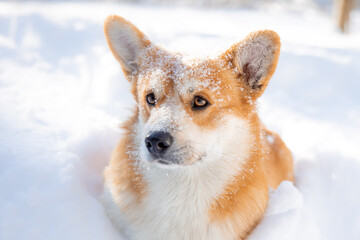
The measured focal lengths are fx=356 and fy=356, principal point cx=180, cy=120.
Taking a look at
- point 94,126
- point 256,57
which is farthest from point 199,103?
point 94,126

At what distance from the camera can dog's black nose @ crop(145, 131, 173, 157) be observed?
1.95 m

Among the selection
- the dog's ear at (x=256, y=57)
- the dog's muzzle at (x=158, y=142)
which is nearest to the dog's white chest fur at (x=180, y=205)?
the dog's muzzle at (x=158, y=142)

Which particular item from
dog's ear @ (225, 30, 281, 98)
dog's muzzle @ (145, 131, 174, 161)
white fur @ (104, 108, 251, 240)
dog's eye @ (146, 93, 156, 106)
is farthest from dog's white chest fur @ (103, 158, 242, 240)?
dog's ear @ (225, 30, 281, 98)

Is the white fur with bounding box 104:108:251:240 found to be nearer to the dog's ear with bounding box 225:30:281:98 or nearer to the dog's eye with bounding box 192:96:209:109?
the dog's eye with bounding box 192:96:209:109

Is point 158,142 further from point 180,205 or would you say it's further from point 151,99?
point 180,205

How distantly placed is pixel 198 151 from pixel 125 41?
1.02 metres

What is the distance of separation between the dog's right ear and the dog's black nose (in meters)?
0.78

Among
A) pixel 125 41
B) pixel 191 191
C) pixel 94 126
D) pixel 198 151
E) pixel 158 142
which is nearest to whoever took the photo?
pixel 158 142

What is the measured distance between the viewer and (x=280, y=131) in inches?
149

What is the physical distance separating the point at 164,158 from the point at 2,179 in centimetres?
102

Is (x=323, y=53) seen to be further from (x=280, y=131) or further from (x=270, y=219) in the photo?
(x=270, y=219)

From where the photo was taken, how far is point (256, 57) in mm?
2256

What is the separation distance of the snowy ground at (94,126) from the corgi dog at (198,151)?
0.20 metres

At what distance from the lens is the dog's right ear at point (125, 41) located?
97.3 inches
